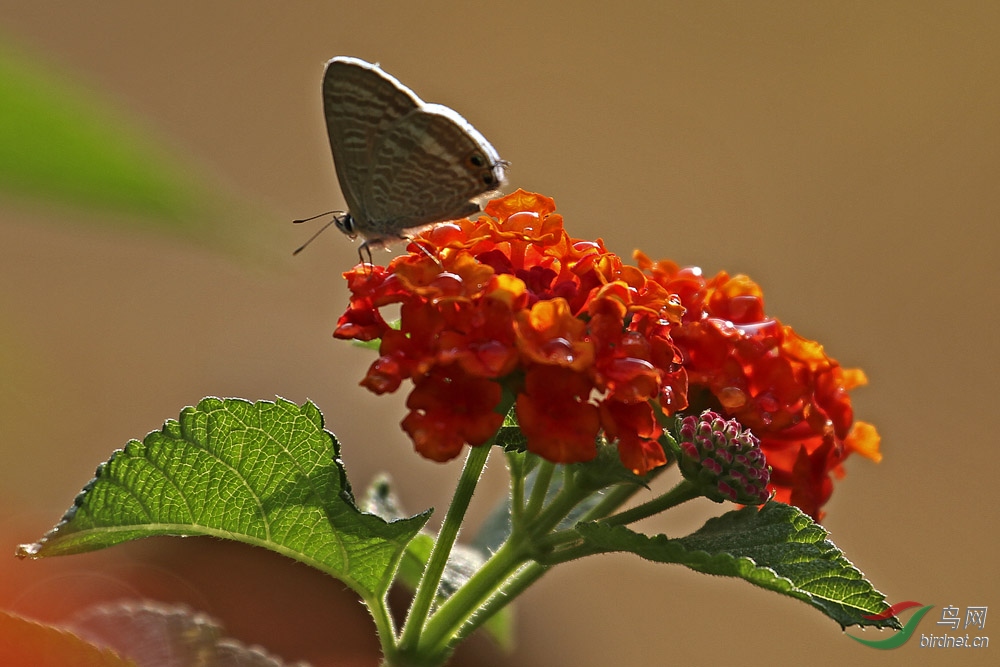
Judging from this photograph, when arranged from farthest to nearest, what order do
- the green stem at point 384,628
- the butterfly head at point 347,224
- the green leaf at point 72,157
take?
the butterfly head at point 347,224, the green stem at point 384,628, the green leaf at point 72,157

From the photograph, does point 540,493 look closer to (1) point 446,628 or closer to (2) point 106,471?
(1) point 446,628

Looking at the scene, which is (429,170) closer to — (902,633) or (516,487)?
(516,487)

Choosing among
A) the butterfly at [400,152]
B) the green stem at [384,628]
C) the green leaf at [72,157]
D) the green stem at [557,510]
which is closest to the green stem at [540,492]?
the green stem at [557,510]

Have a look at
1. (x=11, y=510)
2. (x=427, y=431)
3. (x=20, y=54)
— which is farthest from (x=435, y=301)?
(x=11, y=510)

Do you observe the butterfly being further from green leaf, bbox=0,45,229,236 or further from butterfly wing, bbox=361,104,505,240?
green leaf, bbox=0,45,229,236

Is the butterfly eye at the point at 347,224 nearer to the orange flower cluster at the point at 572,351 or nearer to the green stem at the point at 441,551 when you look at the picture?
the orange flower cluster at the point at 572,351

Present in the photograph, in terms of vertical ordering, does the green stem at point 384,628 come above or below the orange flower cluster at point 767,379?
below

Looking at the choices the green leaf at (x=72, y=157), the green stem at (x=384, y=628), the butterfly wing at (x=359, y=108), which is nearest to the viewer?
the green leaf at (x=72, y=157)
